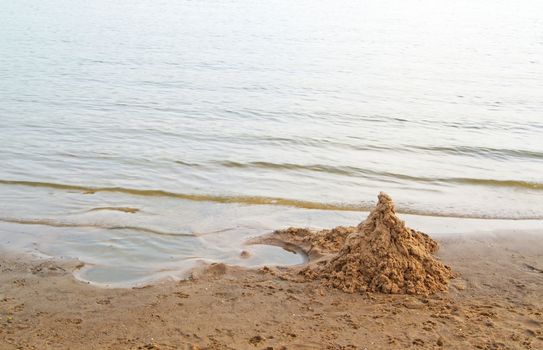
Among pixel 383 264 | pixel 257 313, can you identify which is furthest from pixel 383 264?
pixel 257 313

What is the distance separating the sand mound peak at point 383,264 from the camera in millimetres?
5156

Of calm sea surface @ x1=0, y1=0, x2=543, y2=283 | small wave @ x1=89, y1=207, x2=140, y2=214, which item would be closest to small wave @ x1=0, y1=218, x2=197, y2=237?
calm sea surface @ x1=0, y1=0, x2=543, y2=283

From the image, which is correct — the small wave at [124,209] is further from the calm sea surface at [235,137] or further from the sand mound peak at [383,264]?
the sand mound peak at [383,264]

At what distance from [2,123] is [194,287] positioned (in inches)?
318

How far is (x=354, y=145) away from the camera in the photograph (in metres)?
11.2

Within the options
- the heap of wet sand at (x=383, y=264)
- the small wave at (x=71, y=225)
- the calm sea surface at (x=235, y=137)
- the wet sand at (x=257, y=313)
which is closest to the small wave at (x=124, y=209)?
the calm sea surface at (x=235, y=137)

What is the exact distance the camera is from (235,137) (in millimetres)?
11531

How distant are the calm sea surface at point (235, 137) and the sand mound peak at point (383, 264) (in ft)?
2.84

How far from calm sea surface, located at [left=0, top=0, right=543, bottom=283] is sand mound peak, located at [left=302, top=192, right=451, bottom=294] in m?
0.87

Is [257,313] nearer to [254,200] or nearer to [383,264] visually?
[383,264]

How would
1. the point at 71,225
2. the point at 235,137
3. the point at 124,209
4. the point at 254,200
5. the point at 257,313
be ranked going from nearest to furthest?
the point at 257,313 → the point at 71,225 → the point at 124,209 → the point at 254,200 → the point at 235,137

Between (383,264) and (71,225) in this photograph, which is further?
(71,225)

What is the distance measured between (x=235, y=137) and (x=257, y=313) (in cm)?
703

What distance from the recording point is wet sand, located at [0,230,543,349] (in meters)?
4.33
